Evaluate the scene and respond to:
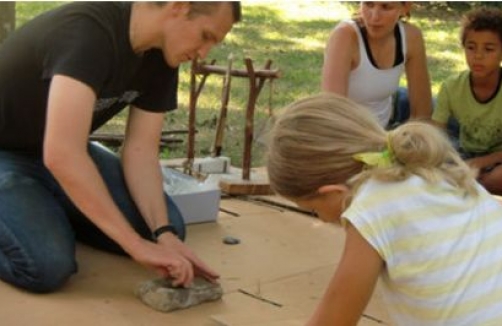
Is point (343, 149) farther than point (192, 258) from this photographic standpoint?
No

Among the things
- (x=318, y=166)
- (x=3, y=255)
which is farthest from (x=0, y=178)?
(x=318, y=166)

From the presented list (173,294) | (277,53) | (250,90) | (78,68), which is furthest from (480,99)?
(277,53)

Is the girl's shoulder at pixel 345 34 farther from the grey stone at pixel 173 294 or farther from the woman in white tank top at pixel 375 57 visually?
the grey stone at pixel 173 294

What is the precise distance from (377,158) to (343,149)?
0.21 ft

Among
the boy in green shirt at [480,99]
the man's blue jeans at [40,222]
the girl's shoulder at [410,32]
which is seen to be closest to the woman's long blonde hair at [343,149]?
the man's blue jeans at [40,222]

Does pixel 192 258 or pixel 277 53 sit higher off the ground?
pixel 192 258

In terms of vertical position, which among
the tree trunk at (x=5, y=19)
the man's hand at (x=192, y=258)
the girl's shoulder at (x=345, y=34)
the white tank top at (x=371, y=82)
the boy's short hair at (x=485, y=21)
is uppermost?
the boy's short hair at (x=485, y=21)

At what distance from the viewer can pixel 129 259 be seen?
2.80 m

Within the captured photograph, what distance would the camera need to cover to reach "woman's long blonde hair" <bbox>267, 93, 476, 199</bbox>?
1.64 m

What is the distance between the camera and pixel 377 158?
162cm

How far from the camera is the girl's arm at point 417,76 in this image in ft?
11.1

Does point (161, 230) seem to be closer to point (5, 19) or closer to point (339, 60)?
point (339, 60)

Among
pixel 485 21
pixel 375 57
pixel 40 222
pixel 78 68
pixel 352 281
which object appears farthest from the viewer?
pixel 485 21

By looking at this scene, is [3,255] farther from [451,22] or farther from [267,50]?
[451,22]
